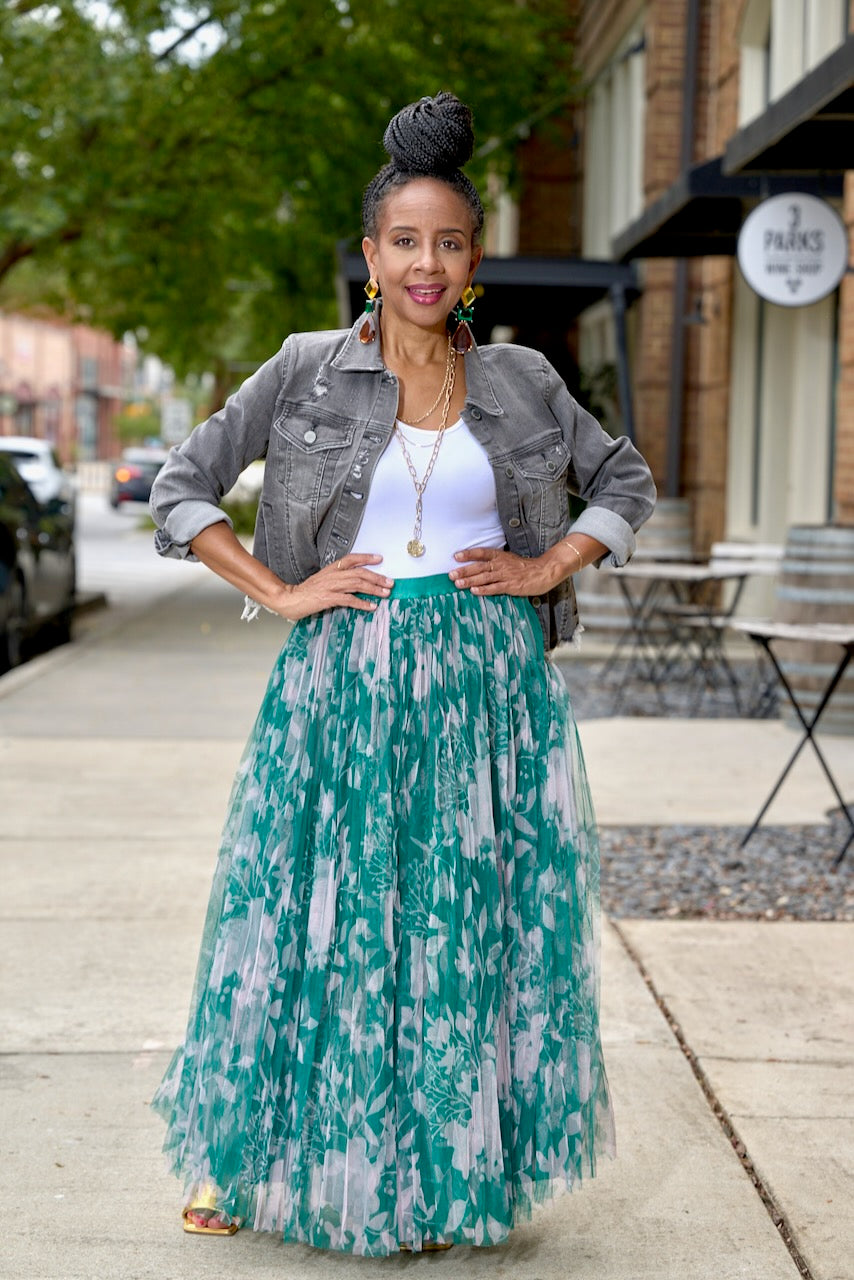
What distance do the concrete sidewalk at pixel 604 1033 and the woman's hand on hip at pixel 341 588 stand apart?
117cm

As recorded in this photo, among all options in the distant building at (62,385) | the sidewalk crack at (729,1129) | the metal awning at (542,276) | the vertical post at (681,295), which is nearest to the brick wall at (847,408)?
the metal awning at (542,276)

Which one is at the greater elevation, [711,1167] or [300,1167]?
[300,1167]

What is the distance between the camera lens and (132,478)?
4219 cm

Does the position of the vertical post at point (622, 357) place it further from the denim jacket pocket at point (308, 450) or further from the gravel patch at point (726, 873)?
the denim jacket pocket at point (308, 450)

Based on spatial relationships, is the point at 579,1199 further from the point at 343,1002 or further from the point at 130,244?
the point at 130,244

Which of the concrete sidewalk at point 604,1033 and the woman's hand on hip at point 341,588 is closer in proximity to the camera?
the woman's hand on hip at point 341,588

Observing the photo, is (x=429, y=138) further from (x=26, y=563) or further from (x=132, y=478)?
(x=132, y=478)

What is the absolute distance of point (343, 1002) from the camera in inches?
122

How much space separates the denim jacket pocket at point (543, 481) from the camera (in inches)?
128

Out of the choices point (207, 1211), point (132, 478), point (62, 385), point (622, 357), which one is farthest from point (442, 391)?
point (62, 385)

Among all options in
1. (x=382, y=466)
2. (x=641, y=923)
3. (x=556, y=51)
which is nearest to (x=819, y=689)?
(x=641, y=923)

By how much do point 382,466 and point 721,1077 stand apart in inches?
74.8

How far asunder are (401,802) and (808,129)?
19.4 feet

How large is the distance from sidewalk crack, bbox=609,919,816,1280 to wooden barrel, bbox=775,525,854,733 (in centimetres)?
376
